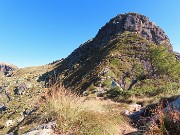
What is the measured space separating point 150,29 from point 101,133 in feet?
385

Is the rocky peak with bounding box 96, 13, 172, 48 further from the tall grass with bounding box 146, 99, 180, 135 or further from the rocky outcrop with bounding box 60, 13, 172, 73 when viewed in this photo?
the tall grass with bounding box 146, 99, 180, 135

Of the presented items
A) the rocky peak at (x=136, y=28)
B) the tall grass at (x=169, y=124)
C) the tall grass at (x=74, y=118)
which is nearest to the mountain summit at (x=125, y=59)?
the rocky peak at (x=136, y=28)

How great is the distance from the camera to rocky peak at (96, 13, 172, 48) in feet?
370

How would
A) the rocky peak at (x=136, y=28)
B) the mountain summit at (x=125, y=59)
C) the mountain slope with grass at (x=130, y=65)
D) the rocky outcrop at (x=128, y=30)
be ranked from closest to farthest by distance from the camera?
1. the mountain slope with grass at (x=130, y=65)
2. the mountain summit at (x=125, y=59)
3. the rocky peak at (x=136, y=28)
4. the rocky outcrop at (x=128, y=30)

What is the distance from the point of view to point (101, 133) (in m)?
6.92

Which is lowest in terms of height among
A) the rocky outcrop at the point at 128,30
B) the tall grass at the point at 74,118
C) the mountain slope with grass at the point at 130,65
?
the tall grass at the point at 74,118

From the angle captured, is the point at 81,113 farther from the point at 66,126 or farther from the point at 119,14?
the point at 119,14

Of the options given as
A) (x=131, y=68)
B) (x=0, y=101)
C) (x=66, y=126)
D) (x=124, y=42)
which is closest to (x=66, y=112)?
(x=66, y=126)

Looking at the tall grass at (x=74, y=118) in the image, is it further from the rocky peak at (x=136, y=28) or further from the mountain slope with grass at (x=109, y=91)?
the rocky peak at (x=136, y=28)

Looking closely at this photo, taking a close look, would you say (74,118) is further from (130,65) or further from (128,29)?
(128,29)

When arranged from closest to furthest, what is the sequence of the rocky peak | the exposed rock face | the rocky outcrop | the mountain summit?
the mountain summit
the rocky peak
the rocky outcrop
the exposed rock face

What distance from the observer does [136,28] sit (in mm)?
111938

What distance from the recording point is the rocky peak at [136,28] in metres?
113

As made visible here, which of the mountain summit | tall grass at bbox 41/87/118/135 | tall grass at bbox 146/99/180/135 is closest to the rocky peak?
the mountain summit
